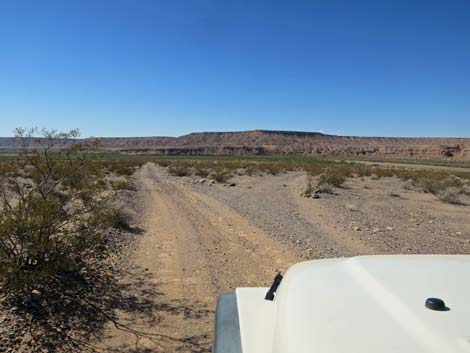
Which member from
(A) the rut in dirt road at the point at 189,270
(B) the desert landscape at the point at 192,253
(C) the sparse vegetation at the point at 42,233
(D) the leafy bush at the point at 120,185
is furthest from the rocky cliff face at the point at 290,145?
(C) the sparse vegetation at the point at 42,233

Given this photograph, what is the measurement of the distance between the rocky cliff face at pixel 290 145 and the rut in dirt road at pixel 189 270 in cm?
13054

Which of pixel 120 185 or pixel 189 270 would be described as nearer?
pixel 189 270

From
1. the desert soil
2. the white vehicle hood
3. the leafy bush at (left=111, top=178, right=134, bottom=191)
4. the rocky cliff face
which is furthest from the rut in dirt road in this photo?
the rocky cliff face

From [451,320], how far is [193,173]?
34454 millimetres

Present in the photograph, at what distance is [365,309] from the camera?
173 centimetres

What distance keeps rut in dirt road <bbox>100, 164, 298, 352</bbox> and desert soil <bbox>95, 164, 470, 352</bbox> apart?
12 mm

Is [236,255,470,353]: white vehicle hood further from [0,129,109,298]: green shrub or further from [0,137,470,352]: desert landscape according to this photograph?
[0,129,109,298]: green shrub

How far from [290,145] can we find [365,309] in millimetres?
167531

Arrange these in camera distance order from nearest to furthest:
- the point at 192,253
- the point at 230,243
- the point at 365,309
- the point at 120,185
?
1. the point at 365,309
2. the point at 192,253
3. the point at 230,243
4. the point at 120,185

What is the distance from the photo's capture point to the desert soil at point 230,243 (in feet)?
16.1

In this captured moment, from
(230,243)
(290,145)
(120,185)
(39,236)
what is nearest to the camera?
(39,236)

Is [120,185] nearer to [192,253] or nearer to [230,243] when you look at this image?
[230,243]

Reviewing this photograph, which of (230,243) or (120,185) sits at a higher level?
(120,185)

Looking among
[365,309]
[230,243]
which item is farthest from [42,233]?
[365,309]
